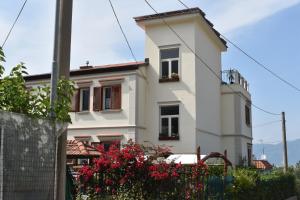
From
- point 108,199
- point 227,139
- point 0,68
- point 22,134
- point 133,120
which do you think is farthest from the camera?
point 227,139

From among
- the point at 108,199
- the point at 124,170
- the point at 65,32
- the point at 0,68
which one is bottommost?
the point at 108,199

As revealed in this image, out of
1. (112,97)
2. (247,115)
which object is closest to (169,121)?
(112,97)

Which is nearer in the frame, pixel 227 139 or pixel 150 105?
pixel 150 105

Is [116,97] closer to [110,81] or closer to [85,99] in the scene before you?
[110,81]

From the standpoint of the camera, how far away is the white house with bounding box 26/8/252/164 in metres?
26.2

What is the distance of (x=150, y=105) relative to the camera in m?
27.1

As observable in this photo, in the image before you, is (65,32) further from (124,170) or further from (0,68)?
(124,170)

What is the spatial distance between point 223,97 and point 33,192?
85.2 ft

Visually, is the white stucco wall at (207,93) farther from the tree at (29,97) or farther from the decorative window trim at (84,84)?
the tree at (29,97)

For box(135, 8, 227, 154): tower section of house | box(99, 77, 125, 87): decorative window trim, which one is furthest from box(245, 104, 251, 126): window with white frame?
box(99, 77, 125, 87): decorative window trim

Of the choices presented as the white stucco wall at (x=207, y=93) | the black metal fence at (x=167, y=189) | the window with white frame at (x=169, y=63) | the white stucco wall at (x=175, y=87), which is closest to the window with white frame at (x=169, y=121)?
the white stucco wall at (x=175, y=87)

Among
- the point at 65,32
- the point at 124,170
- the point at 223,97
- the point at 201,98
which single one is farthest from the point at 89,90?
the point at 65,32

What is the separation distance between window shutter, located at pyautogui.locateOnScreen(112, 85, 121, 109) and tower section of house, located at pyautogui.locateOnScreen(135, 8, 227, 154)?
68.2 inches

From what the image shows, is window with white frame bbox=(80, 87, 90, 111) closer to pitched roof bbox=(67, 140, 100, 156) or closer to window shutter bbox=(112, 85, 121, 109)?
window shutter bbox=(112, 85, 121, 109)
